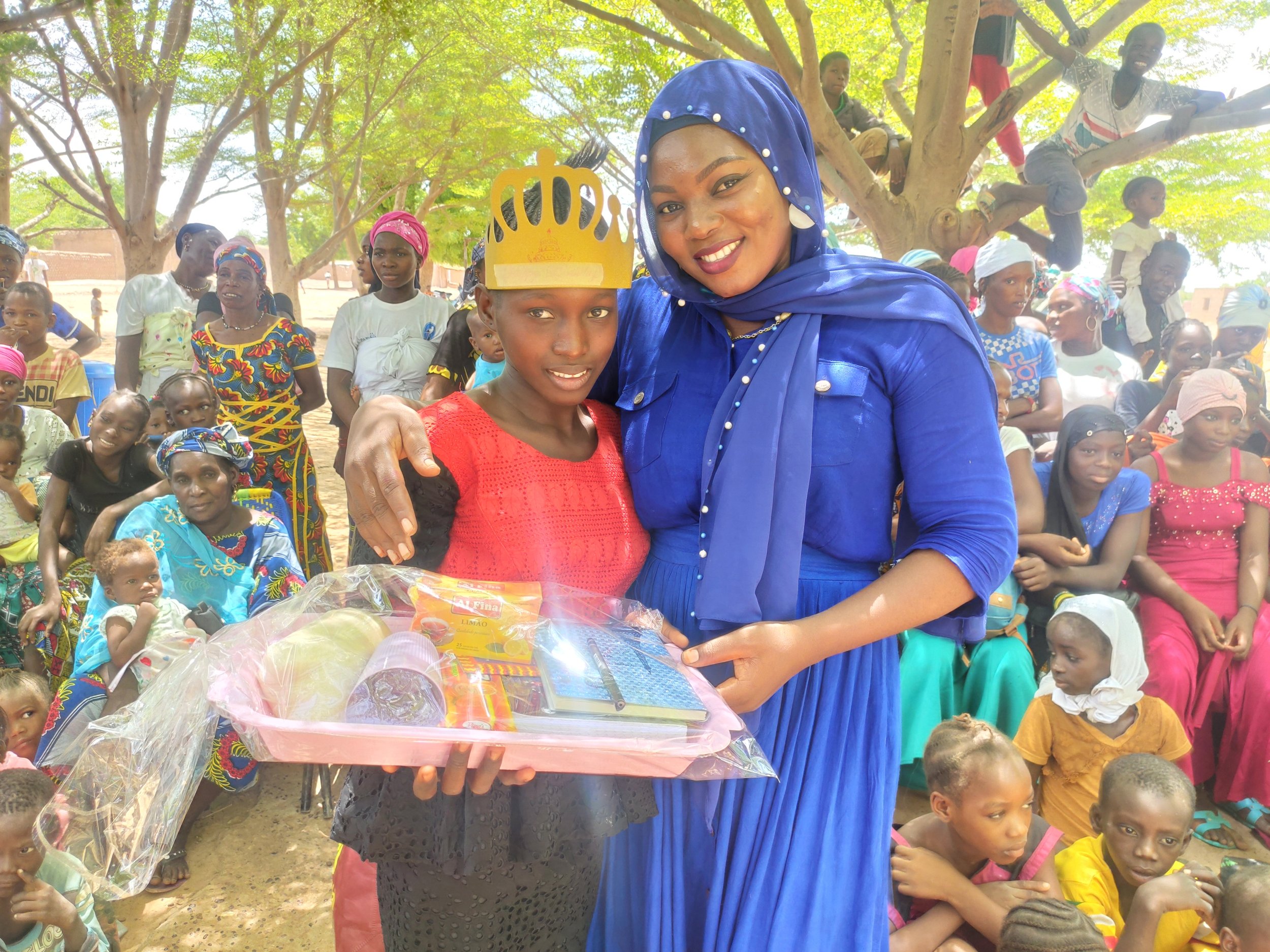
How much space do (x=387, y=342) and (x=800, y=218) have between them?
3874 millimetres

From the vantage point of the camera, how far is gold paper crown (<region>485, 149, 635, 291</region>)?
1.47 meters

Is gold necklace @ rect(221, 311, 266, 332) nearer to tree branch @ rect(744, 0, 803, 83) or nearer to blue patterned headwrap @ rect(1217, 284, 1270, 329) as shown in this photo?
tree branch @ rect(744, 0, 803, 83)

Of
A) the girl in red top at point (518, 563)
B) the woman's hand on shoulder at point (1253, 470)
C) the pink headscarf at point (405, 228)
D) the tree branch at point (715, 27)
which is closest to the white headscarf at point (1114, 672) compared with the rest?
the woman's hand on shoulder at point (1253, 470)

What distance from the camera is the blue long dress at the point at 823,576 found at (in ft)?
4.65

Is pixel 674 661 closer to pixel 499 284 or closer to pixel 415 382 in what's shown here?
pixel 499 284

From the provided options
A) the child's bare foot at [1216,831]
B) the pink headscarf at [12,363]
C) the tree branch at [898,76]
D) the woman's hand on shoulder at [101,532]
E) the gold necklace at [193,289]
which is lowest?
the child's bare foot at [1216,831]

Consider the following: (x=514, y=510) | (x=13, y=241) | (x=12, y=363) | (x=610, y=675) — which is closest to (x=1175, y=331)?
(x=514, y=510)

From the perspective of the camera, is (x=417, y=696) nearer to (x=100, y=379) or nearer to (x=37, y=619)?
(x=37, y=619)

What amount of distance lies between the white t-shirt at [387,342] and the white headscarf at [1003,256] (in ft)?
10.2

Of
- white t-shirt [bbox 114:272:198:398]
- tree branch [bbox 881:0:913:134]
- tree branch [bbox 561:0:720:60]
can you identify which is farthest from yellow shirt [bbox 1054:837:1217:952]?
tree branch [bbox 881:0:913:134]

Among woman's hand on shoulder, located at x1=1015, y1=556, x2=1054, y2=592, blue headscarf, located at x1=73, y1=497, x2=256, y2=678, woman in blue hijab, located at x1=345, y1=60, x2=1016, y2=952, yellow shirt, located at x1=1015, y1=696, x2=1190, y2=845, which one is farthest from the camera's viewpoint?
woman's hand on shoulder, located at x1=1015, y1=556, x2=1054, y2=592

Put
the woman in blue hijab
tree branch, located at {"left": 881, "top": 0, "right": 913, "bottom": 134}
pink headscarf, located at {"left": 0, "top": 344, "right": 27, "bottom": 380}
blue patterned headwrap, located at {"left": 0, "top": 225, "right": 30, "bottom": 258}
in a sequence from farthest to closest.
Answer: tree branch, located at {"left": 881, "top": 0, "right": 913, "bottom": 134} → blue patterned headwrap, located at {"left": 0, "top": 225, "right": 30, "bottom": 258} → pink headscarf, located at {"left": 0, "top": 344, "right": 27, "bottom": 380} → the woman in blue hijab

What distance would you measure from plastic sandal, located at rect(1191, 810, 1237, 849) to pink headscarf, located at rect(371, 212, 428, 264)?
4885 mm

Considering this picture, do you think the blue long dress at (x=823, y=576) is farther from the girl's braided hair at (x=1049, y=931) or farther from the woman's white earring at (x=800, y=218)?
the girl's braided hair at (x=1049, y=931)
